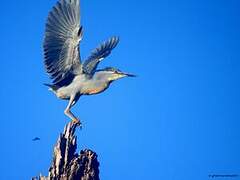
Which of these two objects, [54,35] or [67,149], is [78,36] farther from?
[67,149]

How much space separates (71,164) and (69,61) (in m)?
2.90

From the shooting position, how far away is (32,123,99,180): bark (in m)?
12.1

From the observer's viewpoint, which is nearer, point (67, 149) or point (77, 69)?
point (67, 149)

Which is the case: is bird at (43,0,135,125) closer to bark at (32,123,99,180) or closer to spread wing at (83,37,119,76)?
spread wing at (83,37,119,76)

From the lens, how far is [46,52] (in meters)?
13.7

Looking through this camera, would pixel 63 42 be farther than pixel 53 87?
No

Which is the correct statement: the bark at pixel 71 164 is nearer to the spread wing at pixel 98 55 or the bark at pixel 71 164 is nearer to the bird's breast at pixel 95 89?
the bird's breast at pixel 95 89

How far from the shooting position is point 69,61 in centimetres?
1371

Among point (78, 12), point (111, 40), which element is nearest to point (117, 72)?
point (78, 12)

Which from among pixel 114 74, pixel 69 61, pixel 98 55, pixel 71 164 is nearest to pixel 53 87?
pixel 69 61

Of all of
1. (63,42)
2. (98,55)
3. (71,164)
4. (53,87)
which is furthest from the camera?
(98,55)

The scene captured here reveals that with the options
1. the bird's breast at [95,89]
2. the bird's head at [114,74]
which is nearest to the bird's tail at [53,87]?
the bird's breast at [95,89]

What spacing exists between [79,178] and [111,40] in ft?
18.9

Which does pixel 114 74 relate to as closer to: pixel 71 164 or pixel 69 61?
pixel 69 61
